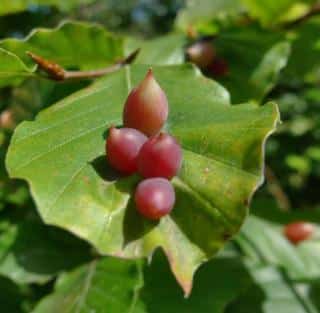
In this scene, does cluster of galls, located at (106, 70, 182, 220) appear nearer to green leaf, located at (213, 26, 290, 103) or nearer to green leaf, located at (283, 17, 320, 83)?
green leaf, located at (213, 26, 290, 103)

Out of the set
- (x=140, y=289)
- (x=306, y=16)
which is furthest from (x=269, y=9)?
(x=140, y=289)

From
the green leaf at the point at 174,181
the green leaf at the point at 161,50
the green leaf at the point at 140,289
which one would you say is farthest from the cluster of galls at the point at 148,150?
the green leaf at the point at 161,50

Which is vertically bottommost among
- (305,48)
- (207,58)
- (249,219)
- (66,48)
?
(249,219)

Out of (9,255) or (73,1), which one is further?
(73,1)

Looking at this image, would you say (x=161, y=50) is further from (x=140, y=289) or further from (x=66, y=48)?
(x=140, y=289)

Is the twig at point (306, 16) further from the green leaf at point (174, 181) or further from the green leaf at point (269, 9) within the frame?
the green leaf at point (174, 181)

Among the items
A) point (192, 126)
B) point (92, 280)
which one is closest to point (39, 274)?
point (92, 280)

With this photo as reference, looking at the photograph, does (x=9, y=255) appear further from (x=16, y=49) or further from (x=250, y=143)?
(x=250, y=143)
